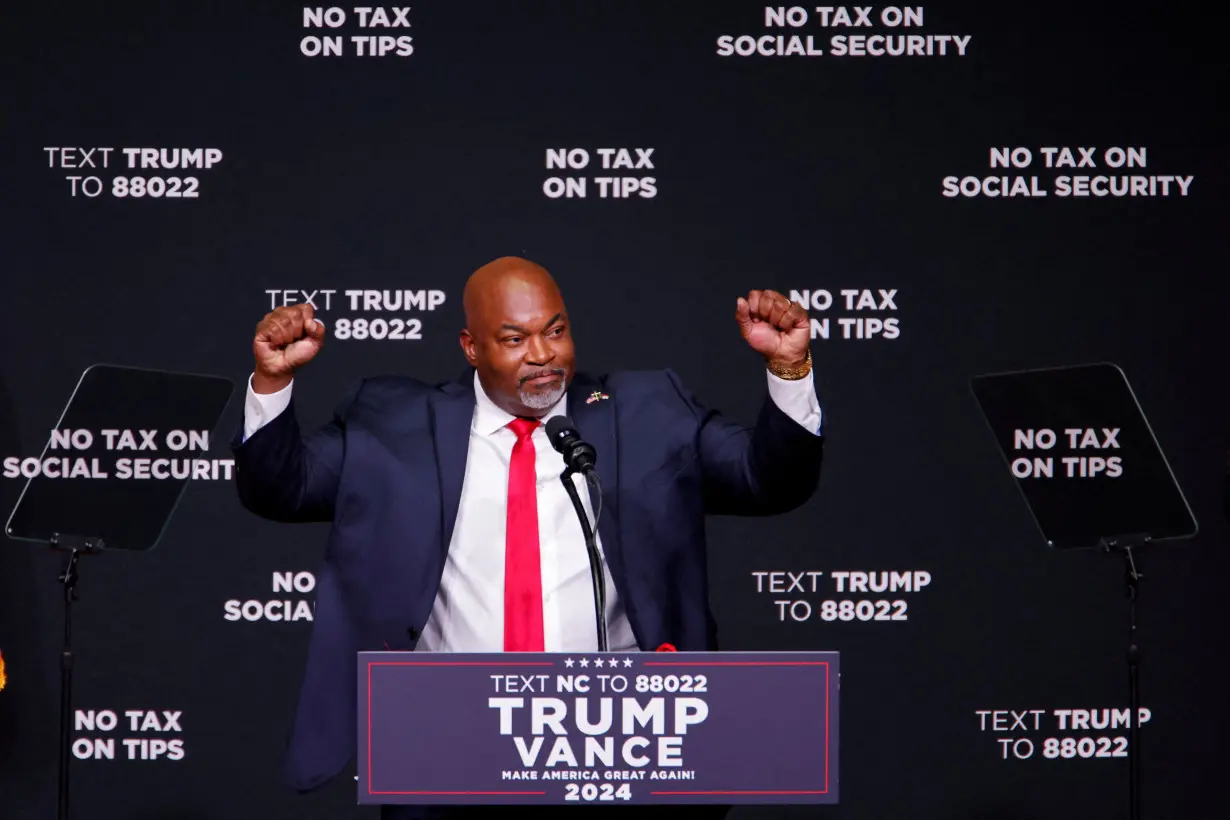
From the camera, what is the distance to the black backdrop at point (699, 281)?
164 inches

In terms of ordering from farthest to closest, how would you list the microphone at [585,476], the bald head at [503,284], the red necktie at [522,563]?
the bald head at [503,284]
the red necktie at [522,563]
the microphone at [585,476]

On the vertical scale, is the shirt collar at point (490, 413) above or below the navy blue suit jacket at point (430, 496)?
above

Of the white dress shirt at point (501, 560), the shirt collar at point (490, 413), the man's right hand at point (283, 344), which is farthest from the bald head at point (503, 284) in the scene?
the man's right hand at point (283, 344)

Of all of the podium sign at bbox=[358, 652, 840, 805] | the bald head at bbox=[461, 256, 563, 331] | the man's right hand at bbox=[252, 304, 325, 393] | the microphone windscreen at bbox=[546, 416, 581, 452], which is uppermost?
the bald head at bbox=[461, 256, 563, 331]

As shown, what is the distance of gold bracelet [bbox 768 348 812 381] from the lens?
8.48 feet

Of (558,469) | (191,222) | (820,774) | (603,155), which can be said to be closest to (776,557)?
(603,155)

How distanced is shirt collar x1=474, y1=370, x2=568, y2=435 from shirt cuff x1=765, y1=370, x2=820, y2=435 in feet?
1.46

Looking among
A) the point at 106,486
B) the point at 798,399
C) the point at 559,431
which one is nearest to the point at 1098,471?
the point at 798,399

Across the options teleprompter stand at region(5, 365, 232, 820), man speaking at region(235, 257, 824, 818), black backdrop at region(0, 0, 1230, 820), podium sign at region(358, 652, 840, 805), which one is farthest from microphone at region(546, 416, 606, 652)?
black backdrop at region(0, 0, 1230, 820)

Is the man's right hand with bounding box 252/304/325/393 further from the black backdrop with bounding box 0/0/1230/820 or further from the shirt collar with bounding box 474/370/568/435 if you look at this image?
the black backdrop with bounding box 0/0/1230/820

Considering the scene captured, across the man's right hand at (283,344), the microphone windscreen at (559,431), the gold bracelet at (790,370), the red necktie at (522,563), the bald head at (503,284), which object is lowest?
the red necktie at (522,563)

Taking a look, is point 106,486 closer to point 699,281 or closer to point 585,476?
point 699,281

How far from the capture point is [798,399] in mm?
2621

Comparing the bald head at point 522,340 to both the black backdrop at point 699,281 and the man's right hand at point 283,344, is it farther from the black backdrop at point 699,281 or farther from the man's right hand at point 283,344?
the black backdrop at point 699,281
